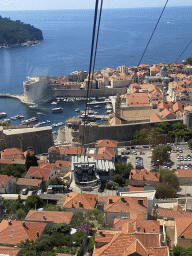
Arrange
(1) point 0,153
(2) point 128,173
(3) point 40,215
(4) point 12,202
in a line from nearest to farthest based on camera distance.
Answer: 1. (3) point 40,215
2. (4) point 12,202
3. (2) point 128,173
4. (1) point 0,153

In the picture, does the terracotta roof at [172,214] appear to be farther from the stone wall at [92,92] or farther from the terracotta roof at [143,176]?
the stone wall at [92,92]

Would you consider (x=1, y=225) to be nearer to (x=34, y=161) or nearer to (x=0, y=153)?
(x=34, y=161)

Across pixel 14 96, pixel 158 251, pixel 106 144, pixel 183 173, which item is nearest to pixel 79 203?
pixel 158 251

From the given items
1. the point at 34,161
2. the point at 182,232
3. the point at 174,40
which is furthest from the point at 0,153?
the point at 174,40

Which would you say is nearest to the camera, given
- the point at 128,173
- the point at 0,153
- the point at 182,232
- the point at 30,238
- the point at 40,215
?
the point at 182,232

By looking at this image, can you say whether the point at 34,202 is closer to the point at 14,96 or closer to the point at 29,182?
the point at 29,182
